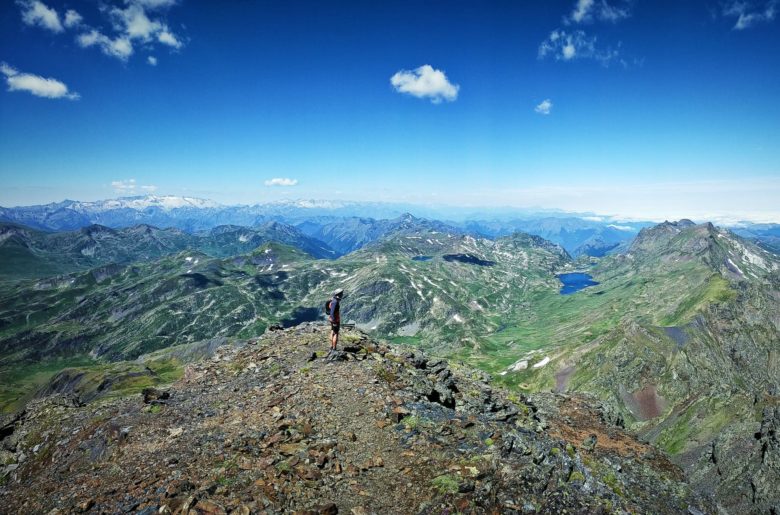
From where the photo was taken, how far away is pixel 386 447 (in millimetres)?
22047

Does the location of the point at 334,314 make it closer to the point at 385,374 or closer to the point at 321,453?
the point at 385,374

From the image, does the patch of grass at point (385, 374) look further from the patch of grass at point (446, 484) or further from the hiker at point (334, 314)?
the patch of grass at point (446, 484)

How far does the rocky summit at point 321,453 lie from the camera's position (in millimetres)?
18344

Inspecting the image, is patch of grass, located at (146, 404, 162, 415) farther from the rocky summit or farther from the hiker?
the hiker

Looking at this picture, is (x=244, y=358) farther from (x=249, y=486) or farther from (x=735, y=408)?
(x=735, y=408)

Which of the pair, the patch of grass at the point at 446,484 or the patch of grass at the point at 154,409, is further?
the patch of grass at the point at 154,409

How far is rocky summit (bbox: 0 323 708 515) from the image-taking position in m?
18.3

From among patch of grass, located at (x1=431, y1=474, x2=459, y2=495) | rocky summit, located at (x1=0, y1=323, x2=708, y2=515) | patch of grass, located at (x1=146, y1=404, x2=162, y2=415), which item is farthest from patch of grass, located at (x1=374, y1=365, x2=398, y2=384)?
patch of grass, located at (x1=146, y1=404, x2=162, y2=415)

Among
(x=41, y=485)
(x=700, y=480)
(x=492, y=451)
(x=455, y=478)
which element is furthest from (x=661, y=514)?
(x=700, y=480)

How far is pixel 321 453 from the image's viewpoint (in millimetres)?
21000

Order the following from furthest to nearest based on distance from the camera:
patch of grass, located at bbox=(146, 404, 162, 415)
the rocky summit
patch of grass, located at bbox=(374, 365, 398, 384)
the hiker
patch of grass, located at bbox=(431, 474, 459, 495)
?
the hiker
patch of grass, located at bbox=(374, 365, 398, 384)
patch of grass, located at bbox=(146, 404, 162, 415)
patch of grass, located at bbox=(431, 474, 459, 495)
the rocky summit

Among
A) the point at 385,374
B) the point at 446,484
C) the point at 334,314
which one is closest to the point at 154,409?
the point at 334,314

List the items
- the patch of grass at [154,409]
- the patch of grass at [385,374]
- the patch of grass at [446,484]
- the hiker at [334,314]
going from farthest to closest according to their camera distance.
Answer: the hiker at [334,314]
the patch of grass at [385,374]
the patch of grass at [154,409]
the patch of grass at [446,484]

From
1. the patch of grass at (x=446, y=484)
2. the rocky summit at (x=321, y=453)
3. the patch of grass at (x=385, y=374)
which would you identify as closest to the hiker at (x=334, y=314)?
Answer: the rocky summit at (x=321, y=453)
